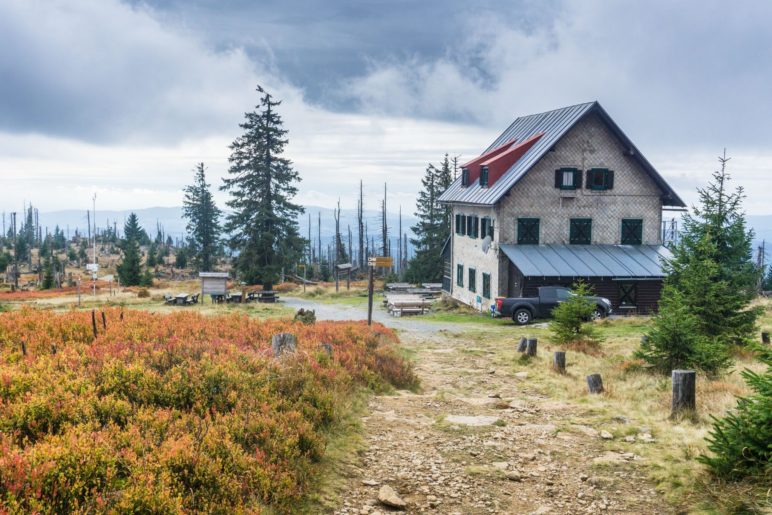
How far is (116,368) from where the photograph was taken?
864cm

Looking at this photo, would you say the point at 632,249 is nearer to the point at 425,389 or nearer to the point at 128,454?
the point at 425,389

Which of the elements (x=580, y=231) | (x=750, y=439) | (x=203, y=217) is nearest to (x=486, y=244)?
(x=580, y=231)

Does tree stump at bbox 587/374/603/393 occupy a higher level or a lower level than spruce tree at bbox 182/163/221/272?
lower

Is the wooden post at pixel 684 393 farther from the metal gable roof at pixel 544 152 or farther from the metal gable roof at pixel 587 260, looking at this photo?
the metal gable roof at pixel 544 152

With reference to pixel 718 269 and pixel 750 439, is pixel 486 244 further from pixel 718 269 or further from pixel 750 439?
pixel 750 439

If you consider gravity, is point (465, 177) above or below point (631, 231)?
above

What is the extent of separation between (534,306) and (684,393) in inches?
727

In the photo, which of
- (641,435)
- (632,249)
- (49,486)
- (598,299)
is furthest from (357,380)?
(632,249)

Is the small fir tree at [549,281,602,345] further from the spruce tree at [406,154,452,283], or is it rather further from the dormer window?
the spruce tree at [406,154,452,283]

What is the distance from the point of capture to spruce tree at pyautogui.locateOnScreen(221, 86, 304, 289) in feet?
141

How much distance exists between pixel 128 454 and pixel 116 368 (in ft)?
9.11

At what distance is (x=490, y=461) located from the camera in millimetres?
8812

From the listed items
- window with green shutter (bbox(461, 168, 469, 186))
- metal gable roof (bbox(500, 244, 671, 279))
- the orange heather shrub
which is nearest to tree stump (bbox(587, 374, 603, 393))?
the orange heather shrub

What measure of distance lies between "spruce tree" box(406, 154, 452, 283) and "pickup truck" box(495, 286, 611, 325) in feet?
92.4
